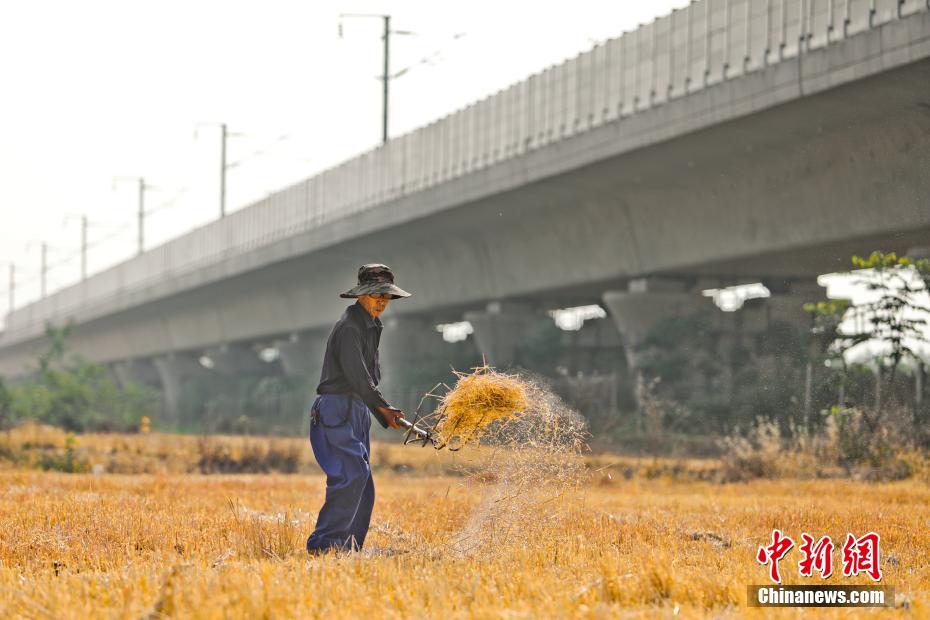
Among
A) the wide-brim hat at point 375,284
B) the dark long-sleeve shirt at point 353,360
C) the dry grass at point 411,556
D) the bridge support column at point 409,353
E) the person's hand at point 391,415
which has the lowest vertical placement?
the dry grass at point 411,556

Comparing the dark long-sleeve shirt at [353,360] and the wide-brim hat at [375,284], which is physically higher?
the wide-brim hat at [375,284]

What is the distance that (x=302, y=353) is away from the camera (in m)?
48.8

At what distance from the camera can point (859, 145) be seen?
66.4ft

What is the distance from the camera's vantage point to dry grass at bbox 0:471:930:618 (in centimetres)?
627

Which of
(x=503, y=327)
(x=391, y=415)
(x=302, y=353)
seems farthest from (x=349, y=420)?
(x=302, y=353)

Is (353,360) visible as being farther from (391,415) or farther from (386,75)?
(386,75)

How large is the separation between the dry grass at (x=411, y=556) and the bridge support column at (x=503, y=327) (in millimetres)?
19151

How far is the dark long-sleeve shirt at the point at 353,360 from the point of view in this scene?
29.5ft

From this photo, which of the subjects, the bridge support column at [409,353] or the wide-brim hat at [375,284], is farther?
the bridge support column at [409,353]

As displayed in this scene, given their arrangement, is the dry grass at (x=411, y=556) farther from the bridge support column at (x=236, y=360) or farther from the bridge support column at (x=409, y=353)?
the bridge support column at (x=236, y=360)

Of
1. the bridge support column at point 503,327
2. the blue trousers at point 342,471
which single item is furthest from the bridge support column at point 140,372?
the blue trousers at point 342,471

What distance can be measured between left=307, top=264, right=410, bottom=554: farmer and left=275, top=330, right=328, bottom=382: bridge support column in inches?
1480

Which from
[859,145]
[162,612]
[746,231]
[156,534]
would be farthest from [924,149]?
[162,612]

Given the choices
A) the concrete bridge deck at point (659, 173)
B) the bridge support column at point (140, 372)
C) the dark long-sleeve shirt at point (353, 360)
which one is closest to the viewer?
the dark long-sleeve shirt at point (353, 360)
